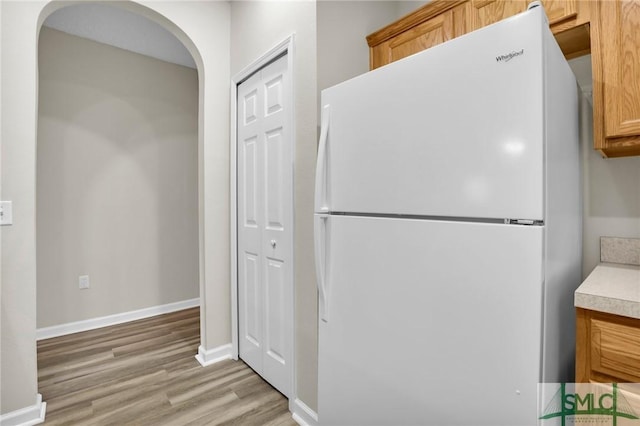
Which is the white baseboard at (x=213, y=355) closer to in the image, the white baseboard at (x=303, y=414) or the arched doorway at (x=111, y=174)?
the white baseboard at (x=303, y=414)

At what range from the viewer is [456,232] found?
36.4 inches

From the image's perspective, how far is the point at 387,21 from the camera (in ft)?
6.72

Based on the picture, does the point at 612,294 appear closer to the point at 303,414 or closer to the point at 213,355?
the point at 303,414

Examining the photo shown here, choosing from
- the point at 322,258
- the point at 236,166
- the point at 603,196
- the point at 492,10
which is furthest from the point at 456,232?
the point at 236,166

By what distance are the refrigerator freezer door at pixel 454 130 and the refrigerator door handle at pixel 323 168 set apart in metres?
0.08

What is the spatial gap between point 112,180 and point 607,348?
12.2 ft

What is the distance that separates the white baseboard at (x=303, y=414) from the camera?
5.73 feet

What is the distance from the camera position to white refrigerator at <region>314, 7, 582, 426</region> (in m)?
0.81

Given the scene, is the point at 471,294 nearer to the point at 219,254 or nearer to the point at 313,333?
the point at 313,333

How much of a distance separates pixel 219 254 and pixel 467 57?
2142 mm

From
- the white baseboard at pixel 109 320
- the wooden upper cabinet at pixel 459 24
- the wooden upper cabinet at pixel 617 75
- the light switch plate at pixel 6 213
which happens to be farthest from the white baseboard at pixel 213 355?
the wooden upper cabinet at pixel 617 75

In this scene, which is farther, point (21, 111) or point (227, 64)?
point (227, 64)

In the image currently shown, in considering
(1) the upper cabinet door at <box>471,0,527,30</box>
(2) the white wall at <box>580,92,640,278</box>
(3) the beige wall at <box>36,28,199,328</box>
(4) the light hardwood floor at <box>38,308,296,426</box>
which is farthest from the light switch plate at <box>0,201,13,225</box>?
(2) the white wall at <box>580,92,640,278</box>

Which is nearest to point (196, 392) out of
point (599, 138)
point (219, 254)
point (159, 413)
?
point (159, 413)
